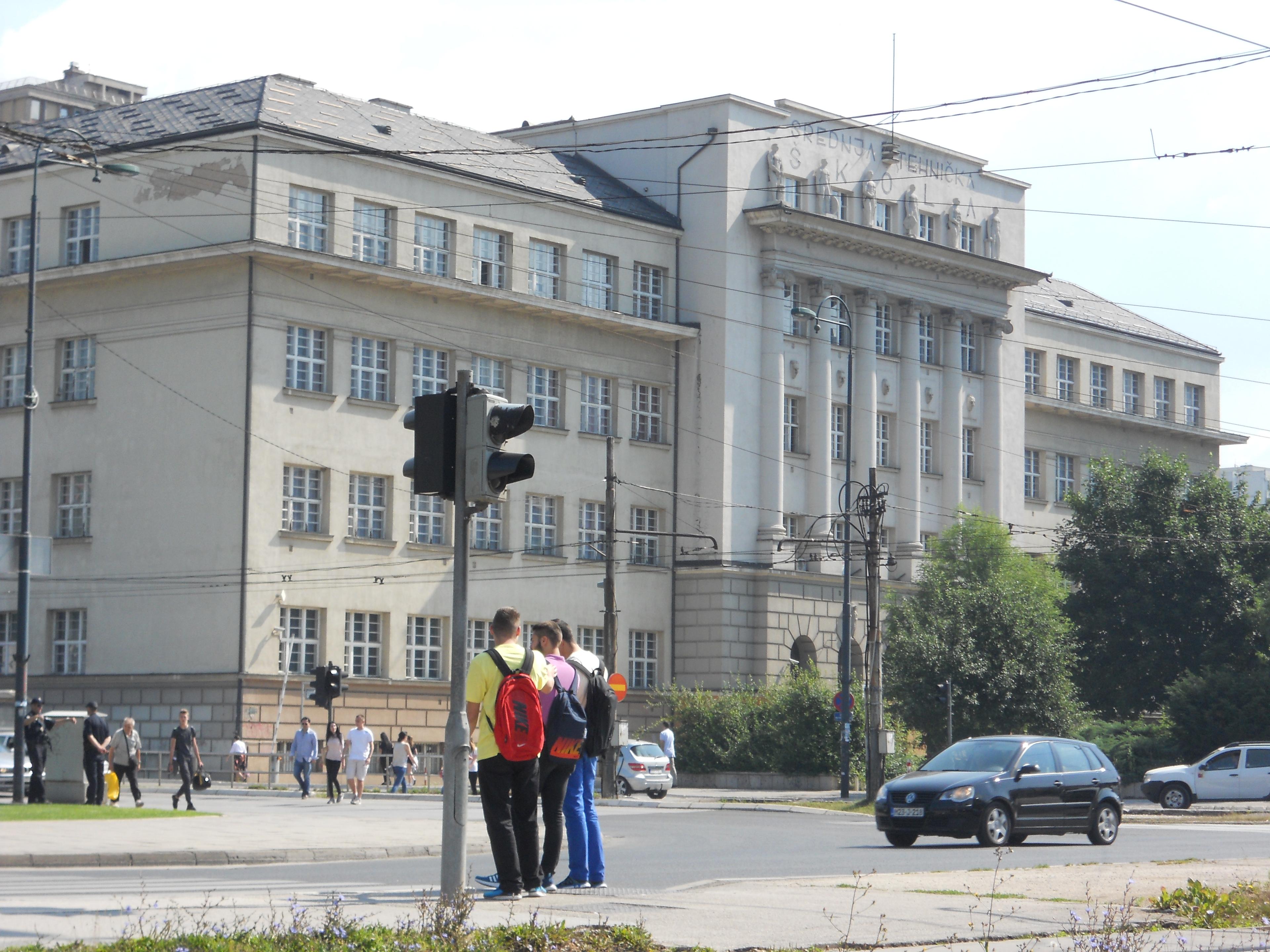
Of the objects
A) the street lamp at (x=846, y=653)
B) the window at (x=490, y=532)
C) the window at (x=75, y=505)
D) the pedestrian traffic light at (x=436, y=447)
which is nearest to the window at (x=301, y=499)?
the window at (x=490, y=532)

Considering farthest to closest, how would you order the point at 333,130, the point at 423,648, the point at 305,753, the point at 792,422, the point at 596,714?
1. the point at 792,422
2. the point at 423,648
3. the point at 333,130
4. the point at 305,753
5. the point at 596,714

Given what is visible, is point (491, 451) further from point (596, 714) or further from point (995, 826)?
point (995, 826)

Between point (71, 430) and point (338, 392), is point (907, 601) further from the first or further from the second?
point (71, 430)

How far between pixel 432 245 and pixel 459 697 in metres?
44.1

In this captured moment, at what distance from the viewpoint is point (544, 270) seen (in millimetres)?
57625

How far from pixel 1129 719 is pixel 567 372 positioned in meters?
22.4

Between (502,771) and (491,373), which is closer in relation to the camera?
(502,771)

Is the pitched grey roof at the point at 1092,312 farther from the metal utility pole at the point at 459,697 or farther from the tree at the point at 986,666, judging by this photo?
the metal utility pole at the point at 459,697

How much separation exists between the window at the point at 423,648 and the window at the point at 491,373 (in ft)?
22.6

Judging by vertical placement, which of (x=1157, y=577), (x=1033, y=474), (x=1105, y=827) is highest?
(x=1033, y=474)

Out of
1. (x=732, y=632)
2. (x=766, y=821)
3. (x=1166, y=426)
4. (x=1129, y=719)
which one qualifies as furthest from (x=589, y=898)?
(x=1166, y=426)

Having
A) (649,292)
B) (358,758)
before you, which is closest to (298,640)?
(358,758)

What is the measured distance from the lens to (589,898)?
1338 centimetres

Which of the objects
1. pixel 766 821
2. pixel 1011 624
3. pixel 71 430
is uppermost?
pixel 71 430
